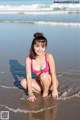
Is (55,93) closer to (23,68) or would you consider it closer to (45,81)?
(45,81)

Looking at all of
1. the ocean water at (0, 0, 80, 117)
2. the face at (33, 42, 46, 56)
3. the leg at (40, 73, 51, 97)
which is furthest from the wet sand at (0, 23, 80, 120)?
the face at (33, 42, 46, 56)

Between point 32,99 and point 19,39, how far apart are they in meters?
6.08

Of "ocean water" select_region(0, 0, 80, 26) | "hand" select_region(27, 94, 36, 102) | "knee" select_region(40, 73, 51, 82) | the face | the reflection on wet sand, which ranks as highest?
"ocean water" select_region(0, 0, 80, 26)

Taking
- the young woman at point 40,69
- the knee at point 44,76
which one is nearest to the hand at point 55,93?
the young woman at point 40,69

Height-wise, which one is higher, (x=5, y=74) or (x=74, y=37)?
(x=74, y=37)

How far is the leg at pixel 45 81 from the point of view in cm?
505

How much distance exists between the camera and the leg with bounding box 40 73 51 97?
5.05 meters

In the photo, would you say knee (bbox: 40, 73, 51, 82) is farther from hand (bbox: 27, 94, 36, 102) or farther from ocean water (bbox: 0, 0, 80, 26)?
ocean water (bbox: 0, 0, 80, 26)

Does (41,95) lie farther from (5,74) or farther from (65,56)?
(65,56)

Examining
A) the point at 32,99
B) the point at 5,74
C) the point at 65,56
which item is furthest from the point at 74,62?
the point at 32,99

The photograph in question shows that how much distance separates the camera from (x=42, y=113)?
176 inches

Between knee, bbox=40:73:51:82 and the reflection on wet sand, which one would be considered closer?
the reflection on wet sand

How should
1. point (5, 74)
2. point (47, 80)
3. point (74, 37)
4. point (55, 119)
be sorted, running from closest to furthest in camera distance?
1. point (55, 119)
2. point (47, 80)
3. point (5, 74)
4. point (74, 37)

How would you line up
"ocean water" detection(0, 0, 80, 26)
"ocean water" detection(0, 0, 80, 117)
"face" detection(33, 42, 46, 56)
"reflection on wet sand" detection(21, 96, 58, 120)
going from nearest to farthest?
"reflection on wet sand" detection(21, 96, 58, 120), "ocean water" detection(0, 0, 80, 117), "face" detection(33, 42, 46, 56), "ocean water" detection(0, 0, 80, 26)
